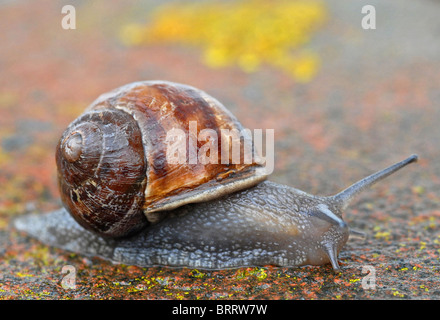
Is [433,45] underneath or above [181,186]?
above

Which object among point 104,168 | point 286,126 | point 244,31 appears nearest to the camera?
point 104,168

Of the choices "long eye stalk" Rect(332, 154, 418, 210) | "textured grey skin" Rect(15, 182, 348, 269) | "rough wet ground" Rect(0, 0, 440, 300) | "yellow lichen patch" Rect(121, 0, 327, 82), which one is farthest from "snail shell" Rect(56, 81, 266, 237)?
"yellow lichen patch" Rect(121, 0, 327, 82)

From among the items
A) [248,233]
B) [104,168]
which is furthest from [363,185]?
[104,168]

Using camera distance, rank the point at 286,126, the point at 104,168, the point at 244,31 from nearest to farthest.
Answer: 1. the point at 104,168
2. the point at 286,126
3. the point at 244,31

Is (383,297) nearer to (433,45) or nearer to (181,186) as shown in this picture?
(181,186)

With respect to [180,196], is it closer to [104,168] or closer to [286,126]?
[104,168]

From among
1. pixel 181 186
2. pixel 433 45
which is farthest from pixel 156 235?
pixel 433 45
